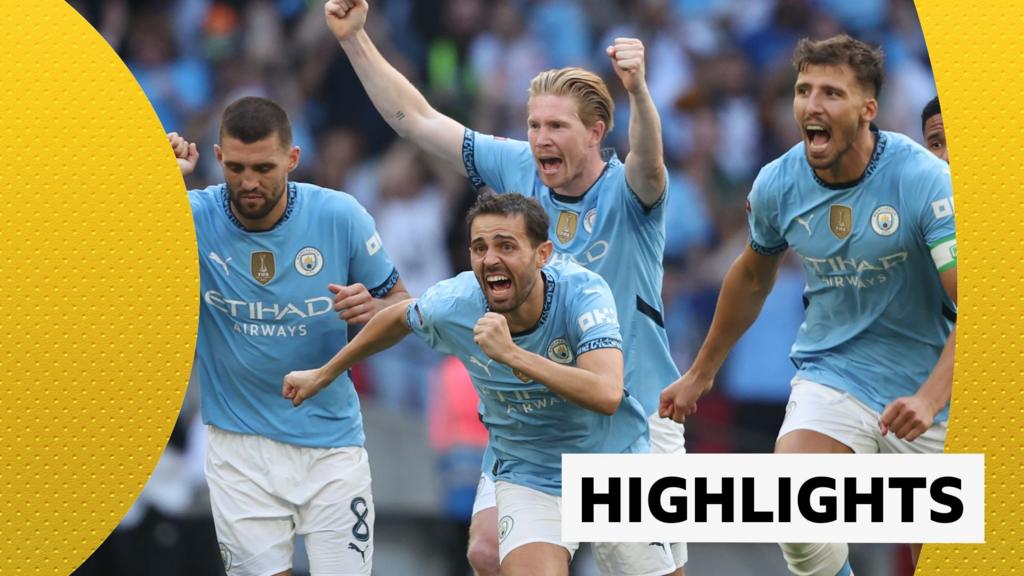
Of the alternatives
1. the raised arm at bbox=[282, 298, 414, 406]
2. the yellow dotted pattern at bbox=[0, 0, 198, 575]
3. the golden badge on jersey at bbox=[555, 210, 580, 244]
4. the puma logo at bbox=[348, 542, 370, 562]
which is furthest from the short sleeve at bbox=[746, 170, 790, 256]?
the yellow dotted pattern at bbox=[0, 0, 198, 575]

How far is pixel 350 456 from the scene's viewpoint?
7.70 m

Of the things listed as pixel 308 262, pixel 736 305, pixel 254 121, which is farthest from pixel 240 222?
pixel 736 305

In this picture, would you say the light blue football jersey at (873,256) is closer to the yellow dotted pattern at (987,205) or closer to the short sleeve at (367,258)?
the yellow dotted pattern at (987,205)

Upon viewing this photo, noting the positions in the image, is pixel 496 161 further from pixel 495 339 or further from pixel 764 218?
pixel 495 339

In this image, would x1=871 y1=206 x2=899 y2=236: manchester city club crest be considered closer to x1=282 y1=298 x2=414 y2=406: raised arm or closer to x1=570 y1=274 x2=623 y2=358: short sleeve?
x1=570 y1=274 x2=623 y2=358: short sleeve

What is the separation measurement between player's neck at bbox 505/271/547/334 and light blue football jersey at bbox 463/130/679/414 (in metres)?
0.67

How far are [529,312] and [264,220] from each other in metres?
1.41

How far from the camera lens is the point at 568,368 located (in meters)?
6.57

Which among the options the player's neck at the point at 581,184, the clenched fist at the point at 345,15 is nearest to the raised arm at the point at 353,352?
the player's neck at the point at 581,184

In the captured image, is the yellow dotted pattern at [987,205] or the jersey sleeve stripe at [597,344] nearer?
the yellow dotted pattern at [987,205]

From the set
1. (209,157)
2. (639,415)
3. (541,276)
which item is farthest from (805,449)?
(209,157)

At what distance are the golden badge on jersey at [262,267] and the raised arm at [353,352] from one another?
0.59 metres

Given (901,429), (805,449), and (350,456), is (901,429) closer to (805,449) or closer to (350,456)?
(805,449)

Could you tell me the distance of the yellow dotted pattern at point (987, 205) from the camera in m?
6.42
